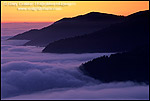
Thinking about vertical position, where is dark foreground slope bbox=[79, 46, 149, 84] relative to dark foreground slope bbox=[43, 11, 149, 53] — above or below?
below

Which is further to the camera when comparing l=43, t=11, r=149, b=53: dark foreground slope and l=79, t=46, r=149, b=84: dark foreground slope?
l=43, t=11, r=149, b=53: dark foreground slope

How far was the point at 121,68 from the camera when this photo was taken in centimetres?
9906

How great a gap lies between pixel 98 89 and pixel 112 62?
72.9 ft

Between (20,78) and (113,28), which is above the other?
(113,28)

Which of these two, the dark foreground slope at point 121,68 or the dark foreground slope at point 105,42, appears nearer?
the dark foreground slope at point 121,68

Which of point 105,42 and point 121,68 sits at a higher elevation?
point 105,42

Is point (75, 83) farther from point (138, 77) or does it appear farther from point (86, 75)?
point (138, 77)

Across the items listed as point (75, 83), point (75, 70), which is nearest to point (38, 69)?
point (75, 70)

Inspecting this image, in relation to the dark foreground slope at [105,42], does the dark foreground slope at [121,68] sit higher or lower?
lower

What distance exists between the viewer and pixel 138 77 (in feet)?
298

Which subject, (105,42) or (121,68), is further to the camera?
(105,42)

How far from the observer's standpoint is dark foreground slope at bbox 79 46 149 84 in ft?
305

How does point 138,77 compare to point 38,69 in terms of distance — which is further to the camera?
point 38,69

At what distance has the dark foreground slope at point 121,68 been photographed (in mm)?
92981
